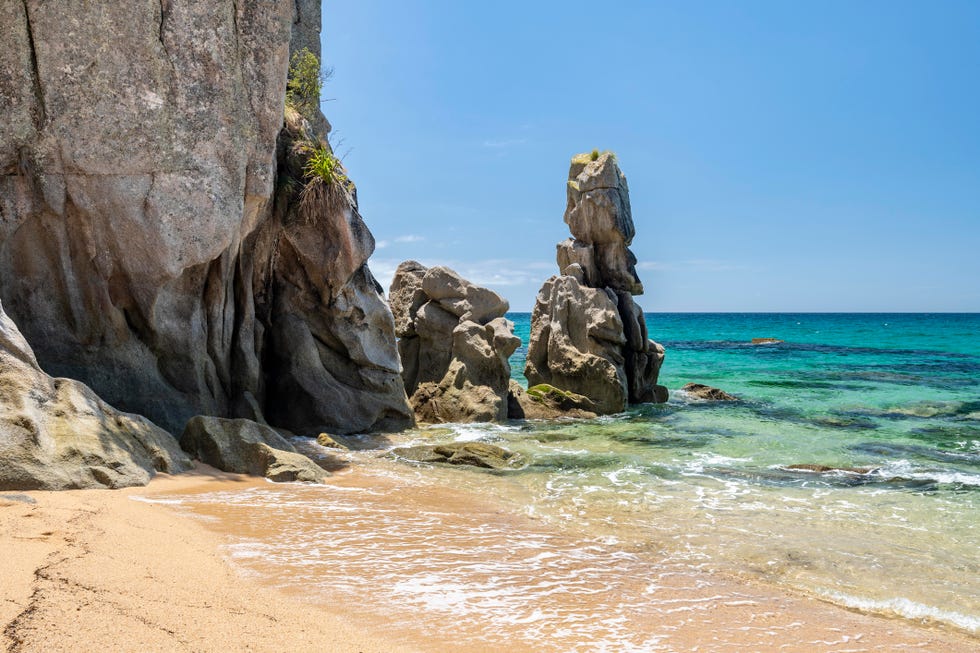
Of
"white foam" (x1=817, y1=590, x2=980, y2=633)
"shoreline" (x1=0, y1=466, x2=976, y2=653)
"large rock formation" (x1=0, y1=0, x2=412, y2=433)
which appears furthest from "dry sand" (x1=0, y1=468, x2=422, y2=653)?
"large rock formation" (x1=0, y1=0, x2=412, y2=433)

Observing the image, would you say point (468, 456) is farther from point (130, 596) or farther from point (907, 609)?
point (130, 596)

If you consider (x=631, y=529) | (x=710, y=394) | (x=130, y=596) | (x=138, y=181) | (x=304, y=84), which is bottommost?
(x=710, y=394)

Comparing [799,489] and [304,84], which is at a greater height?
[304,84]

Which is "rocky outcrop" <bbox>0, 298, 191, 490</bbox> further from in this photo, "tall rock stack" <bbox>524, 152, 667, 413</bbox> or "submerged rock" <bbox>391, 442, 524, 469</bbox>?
"tall rock stack" <bbox>524, 152, 667, 413</bbox>

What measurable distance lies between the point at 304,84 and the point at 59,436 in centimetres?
1065

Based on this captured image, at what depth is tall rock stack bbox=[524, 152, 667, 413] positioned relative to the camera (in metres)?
22.2

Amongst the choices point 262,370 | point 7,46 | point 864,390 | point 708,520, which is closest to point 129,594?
point 708,520

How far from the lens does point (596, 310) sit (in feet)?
75.6

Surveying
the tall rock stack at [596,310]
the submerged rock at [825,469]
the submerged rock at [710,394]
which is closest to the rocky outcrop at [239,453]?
the submerged rock at [825,469]

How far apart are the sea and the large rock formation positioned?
11.7 ft

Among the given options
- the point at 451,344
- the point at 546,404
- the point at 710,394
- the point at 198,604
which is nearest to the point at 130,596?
the point at 198,604

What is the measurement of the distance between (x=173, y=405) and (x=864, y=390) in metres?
26.5

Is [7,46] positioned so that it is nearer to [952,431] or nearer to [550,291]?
[550,291]

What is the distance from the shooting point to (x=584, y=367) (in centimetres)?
2198
